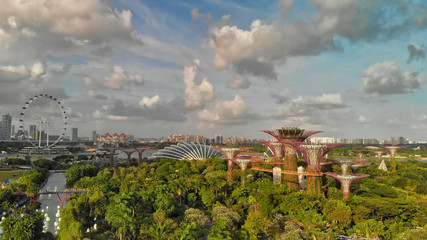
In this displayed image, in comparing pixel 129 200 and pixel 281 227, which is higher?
pixel 129 200

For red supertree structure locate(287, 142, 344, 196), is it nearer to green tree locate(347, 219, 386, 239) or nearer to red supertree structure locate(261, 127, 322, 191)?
red supertree structure locate(261, 127, 322, 191)

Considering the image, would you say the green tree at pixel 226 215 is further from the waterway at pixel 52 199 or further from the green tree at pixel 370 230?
the waterway at pixel 52 199

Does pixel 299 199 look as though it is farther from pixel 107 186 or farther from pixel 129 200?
pixel 107 186

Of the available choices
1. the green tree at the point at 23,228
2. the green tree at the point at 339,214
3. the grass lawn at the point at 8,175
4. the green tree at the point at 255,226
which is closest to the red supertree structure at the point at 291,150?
the green tree at the point at 339,214

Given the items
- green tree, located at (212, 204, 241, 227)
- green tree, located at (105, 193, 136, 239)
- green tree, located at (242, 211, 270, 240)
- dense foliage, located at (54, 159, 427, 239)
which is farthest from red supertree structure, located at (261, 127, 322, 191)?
green tree, located at (105, 193, 136, 239)

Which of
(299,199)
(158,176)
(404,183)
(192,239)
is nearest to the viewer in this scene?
(192,239)

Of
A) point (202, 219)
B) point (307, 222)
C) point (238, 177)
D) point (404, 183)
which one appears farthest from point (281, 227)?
point (404, 183)

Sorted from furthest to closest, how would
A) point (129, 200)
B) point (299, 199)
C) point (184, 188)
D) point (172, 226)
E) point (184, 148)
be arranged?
1. point (184, 148)
2. point (184, 188)
3. point (299, 199)
4. point (129, 200)
5. point (172, 226)

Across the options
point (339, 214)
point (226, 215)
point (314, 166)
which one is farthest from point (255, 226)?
point (314, 166)
